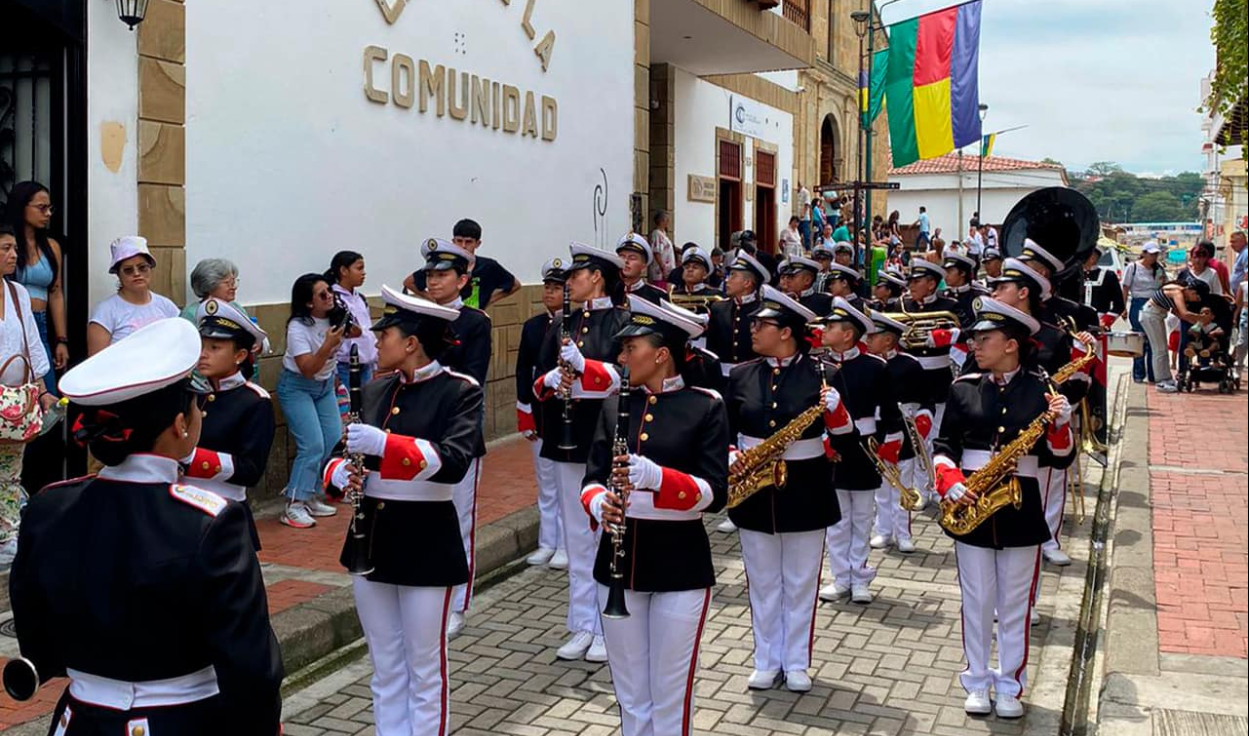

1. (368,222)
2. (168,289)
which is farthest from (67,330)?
(368,222)

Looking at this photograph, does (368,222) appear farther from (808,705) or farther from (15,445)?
(808,705)

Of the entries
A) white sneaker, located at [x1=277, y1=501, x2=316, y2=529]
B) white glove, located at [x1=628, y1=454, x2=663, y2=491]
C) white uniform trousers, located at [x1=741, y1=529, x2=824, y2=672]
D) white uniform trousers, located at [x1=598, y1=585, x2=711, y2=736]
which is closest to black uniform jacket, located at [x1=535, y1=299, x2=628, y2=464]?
white uniform trousers, located at [x1=741, y1=529, x2=824, y2=672]

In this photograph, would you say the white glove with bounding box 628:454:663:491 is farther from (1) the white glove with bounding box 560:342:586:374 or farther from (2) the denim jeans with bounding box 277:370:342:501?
(2) the denim jeans with bounding box 277:370:342:501

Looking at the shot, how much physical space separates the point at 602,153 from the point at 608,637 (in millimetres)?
10224

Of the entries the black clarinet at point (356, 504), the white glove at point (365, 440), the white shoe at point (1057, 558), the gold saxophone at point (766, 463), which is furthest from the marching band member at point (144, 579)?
the white shoe at point (1057, 558)

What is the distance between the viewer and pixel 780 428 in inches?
251

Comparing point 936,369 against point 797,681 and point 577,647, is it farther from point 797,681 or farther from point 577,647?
point 577,647

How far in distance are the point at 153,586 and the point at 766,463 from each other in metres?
3.83

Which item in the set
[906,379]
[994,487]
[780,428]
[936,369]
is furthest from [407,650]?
[936,369]

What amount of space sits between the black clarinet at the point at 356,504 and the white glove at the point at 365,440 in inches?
2.1

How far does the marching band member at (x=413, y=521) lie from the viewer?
4875mm

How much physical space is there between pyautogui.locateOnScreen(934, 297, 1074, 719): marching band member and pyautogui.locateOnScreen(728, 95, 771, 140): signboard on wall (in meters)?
16.5

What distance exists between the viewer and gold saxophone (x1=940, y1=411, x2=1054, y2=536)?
5.83 metres

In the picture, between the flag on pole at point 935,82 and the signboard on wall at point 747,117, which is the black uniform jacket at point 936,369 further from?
the signboard on wall at point 747,117
